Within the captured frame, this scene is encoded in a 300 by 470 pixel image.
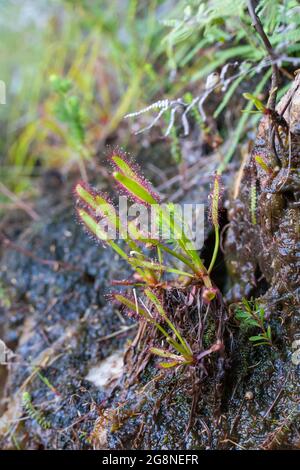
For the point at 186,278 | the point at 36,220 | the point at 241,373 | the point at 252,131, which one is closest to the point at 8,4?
the point at 36,220

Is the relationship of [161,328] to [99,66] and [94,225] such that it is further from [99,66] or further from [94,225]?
[99,66]

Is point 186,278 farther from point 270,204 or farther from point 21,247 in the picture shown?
point 21,247

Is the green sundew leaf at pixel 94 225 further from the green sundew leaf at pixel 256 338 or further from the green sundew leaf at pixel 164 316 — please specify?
the green sundew leaf at pixel 256 338

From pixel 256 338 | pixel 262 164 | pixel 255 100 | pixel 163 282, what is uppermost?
pixel 255 100

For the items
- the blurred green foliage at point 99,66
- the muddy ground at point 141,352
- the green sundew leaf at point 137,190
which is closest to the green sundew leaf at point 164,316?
the muddy ground at point 141,352

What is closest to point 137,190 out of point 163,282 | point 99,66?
point 163,282
